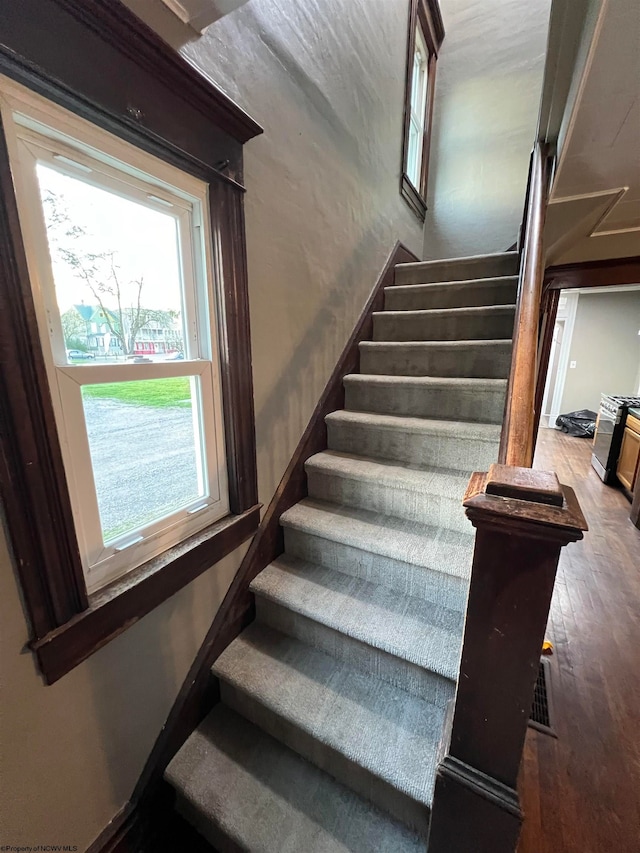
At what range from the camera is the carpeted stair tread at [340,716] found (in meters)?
0.93

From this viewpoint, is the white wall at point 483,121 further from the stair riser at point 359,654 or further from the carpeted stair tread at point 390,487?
the stair riser at point 359,654

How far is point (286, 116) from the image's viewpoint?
1.32 meters

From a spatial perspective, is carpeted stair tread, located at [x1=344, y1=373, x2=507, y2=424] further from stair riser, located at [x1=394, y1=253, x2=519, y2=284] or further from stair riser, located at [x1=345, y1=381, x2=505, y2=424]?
stair riser, located at [x1=394, y1=253, x2=519, y2=284]

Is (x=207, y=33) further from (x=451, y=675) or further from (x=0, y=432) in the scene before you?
(x=451, y=675)

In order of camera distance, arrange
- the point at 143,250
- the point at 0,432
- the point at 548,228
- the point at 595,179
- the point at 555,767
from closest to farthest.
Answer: the point at 0,432
the point at 143,250
the point at 555,767
the point at 595,179
the point at 548,228

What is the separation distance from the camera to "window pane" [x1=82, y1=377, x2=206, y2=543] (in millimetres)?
838

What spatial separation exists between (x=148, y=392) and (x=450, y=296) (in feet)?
6.42

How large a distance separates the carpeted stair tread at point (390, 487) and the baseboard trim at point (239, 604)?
0.11 meters

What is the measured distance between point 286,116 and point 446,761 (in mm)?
2060

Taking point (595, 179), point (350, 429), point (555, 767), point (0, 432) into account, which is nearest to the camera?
point (0, 432)

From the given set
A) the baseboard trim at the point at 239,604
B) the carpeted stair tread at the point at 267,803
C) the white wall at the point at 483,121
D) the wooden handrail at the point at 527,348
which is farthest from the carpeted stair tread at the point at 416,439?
the white wall at the point at 483,121

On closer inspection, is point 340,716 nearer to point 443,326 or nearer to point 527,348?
point 527,348

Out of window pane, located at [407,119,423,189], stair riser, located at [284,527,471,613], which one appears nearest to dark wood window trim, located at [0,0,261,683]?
stair riser, located at [284,527,471,613]

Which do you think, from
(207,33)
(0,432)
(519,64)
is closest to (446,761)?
(0,432)
